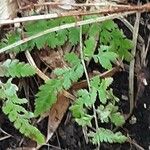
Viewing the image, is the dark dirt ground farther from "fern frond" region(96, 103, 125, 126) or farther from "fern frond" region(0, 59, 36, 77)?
"fern frond" region(0, 59, 36, 77)

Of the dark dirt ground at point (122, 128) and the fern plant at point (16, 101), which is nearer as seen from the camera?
the fern plant at point (16, 101)

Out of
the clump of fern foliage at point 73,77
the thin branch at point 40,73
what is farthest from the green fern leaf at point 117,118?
Result: the thin branch at point 40,73

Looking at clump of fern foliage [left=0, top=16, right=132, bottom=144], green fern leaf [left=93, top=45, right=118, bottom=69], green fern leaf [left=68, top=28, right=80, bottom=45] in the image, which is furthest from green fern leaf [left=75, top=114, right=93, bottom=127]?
green fern leaf [left=68, top=28, right=80, bottom=45]

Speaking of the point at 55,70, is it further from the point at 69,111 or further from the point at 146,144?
the point at 146,144

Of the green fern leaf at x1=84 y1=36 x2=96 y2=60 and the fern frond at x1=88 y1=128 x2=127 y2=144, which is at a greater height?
the green fern leaf at x1=84 y1=36 x2=96 y2=60

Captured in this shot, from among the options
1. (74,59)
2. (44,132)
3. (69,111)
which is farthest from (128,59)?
(44,132)

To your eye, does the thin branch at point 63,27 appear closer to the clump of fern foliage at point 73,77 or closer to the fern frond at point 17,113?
the clump of fern foliage at point 73,77

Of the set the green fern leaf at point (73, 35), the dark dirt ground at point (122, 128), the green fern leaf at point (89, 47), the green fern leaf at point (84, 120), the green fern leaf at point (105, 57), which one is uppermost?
the green fern leaf at point (73, 35)
